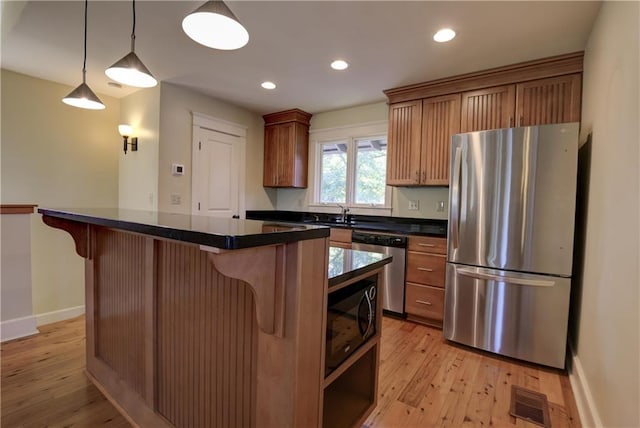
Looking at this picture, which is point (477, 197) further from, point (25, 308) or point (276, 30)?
point (25, 308)

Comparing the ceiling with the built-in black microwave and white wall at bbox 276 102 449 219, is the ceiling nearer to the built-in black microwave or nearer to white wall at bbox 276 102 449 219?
white wall at bbox 276 102 449 219

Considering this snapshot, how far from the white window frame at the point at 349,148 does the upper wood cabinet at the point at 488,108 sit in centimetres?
104

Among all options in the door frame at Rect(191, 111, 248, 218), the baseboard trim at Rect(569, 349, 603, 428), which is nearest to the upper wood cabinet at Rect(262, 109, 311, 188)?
the door frame at Rect(191, 111, 248, 218)

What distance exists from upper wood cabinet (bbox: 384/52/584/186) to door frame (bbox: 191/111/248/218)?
2.01m

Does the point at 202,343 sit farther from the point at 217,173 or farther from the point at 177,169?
the point at 217,173

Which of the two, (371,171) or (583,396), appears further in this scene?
(371,171)

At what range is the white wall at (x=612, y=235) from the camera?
122 cm

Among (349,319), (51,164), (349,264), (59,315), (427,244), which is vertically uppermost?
(51,164)

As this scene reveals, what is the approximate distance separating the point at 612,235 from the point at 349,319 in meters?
1.38

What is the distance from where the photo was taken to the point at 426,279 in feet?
9.53

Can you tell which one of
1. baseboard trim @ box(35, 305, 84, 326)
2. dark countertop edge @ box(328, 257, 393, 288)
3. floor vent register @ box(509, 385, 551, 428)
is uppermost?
dark countertop edge @ box(328, 257, 393, 288)

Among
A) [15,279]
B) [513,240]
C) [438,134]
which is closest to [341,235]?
[438,134]

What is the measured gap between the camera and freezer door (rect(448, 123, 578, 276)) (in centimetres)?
209

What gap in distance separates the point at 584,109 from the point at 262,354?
291cm
